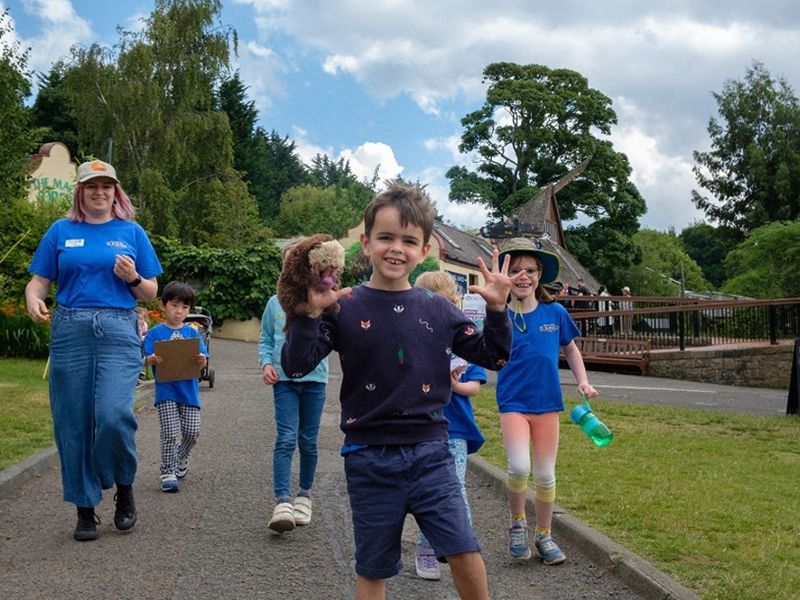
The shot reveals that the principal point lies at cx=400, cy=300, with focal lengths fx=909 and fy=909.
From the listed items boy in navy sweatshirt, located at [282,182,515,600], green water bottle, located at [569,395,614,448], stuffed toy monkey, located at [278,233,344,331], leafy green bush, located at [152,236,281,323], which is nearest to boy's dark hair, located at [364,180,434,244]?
boy in navy sweatshirt, located at [282,182,515,600]

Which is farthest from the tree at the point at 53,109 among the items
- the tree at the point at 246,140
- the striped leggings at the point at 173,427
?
the striped leggings at the point at 173,427

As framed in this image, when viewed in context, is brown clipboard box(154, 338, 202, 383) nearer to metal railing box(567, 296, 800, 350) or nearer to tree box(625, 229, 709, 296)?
metal railing box(567, 296, 800, 350)

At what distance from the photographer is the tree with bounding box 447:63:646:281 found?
5228cm

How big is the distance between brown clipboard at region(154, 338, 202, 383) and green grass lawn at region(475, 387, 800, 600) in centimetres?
301

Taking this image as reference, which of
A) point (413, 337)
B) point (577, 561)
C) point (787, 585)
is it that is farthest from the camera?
point (577, 561)

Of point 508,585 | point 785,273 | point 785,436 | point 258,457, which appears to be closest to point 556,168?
point 785,273

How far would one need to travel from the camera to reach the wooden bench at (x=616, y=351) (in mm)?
25547

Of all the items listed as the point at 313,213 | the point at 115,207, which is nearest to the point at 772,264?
the point at 115,207

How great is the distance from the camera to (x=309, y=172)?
313 feet

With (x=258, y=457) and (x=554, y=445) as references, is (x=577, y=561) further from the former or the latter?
(x=258, y=457)

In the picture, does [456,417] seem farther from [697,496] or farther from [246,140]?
[246,140]

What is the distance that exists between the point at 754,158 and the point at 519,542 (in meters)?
54.0

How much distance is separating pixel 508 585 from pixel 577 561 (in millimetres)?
684

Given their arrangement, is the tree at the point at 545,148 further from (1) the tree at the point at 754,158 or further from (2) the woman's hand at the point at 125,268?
(2) the woman's hand at the point at 125,268
